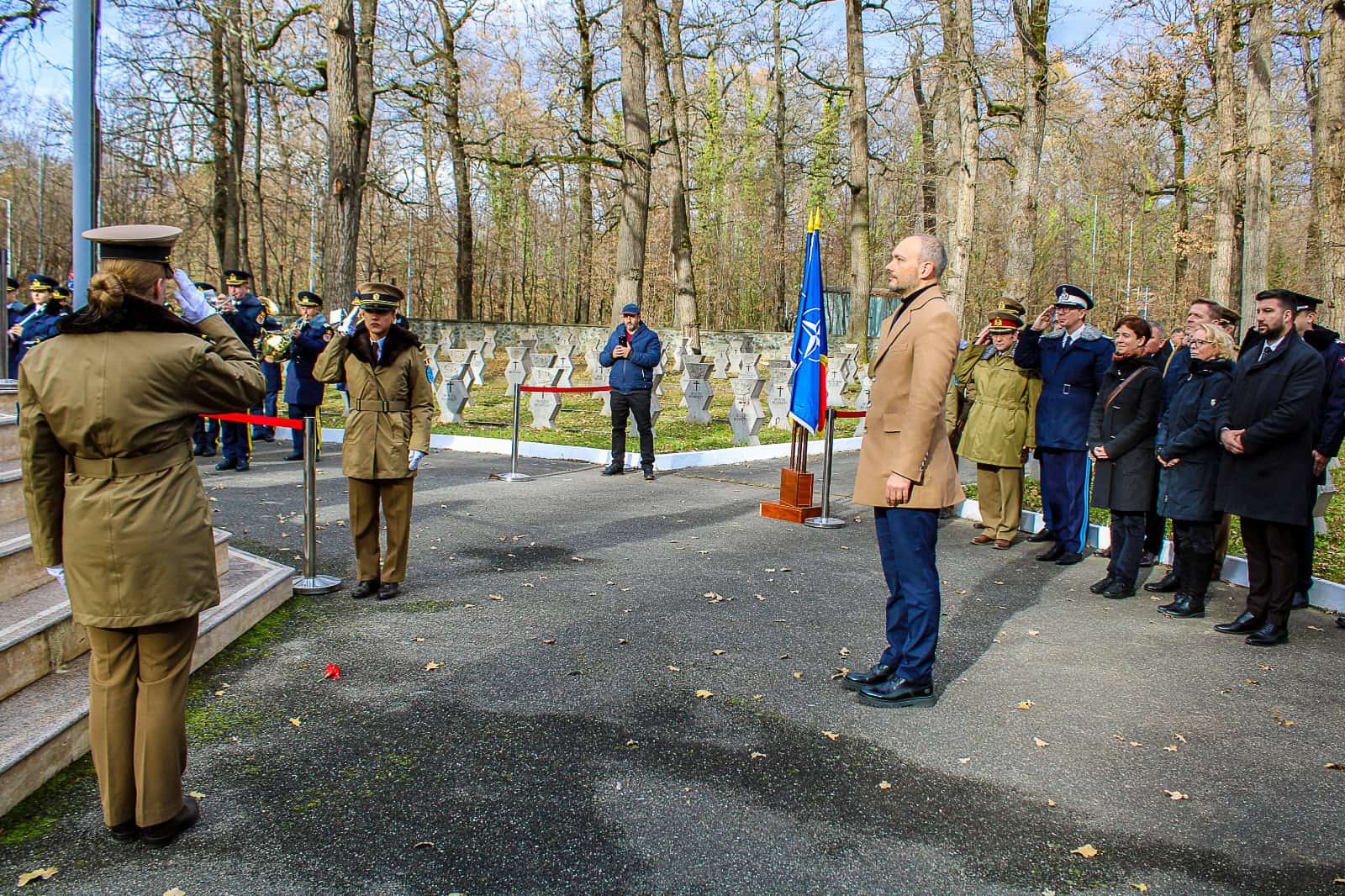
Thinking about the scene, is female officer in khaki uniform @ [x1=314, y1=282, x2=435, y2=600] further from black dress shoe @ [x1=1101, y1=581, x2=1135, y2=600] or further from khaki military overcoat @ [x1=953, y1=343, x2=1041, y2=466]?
black dress shoe @ [x1=1101, y1=581, x2=1135, y2=600]

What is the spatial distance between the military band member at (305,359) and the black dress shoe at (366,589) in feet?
18.1

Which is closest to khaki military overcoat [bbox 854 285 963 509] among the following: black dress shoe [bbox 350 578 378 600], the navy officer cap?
black dress shoe [bbox 350 578 378 600]

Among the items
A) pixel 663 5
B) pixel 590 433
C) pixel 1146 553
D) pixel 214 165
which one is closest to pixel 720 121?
pixel 663 5

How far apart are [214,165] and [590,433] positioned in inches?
714

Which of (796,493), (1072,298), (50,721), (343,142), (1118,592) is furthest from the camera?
(343,142)

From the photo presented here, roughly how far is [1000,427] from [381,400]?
508cm

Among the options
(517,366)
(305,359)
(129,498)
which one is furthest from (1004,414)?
(517,366)

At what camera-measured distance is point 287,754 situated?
4047mm

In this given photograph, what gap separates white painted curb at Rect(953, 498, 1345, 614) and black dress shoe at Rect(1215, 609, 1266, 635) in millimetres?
1131

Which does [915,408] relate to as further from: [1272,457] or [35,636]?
[35,636]

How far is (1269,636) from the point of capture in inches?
232

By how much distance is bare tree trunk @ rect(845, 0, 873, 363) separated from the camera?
2473 centimetres

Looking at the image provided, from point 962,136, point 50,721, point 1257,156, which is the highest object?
point 962,136

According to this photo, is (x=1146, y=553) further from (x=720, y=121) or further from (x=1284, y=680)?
(x=720, y=121)
